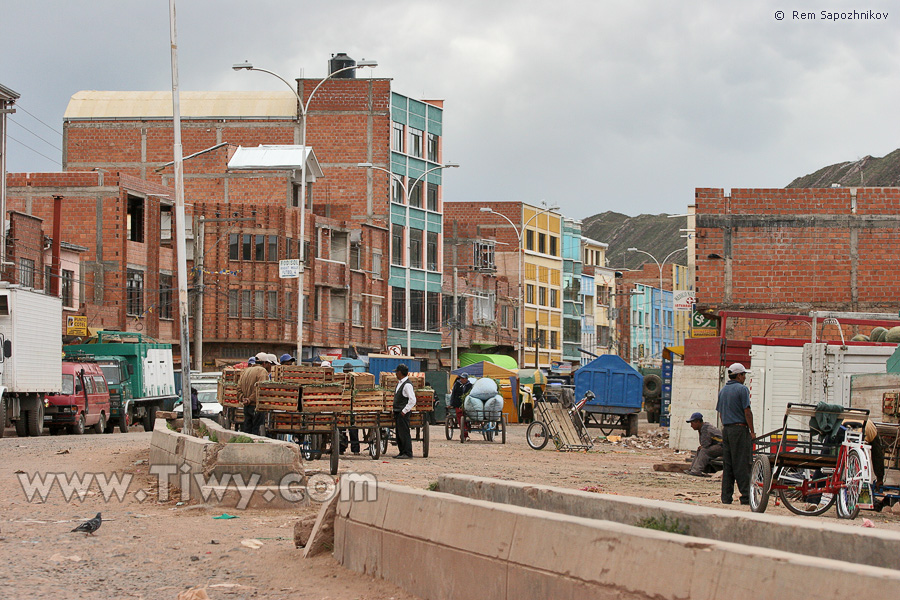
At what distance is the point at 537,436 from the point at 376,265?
39654 mm

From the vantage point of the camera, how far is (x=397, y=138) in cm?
Result: 7181

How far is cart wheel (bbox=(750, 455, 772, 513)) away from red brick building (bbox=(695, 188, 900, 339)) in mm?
18555

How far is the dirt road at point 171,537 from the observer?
29.1ft

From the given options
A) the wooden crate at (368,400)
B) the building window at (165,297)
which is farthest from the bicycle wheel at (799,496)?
the building window at (165,297)

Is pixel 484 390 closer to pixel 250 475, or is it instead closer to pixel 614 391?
pixel 614 391

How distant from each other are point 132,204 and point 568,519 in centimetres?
5184

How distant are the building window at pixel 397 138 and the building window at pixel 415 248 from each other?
5.01 m

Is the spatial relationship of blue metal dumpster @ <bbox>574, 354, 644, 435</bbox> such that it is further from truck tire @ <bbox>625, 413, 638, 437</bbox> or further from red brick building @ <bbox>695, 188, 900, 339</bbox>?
red brick building @ <bbox>695, 188, 900, 339</bbox>

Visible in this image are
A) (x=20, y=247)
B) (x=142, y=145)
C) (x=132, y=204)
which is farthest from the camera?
(x=142, y=145)

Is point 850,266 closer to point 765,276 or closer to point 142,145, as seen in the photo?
point 765,276

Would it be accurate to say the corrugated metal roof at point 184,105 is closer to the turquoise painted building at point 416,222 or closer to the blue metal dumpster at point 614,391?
the turquoise painted building at point 416,222

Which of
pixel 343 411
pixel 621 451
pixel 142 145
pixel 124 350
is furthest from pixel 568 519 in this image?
pixel 142 145

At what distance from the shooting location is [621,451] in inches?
1231

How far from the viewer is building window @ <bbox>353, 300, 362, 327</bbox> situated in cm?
6600
